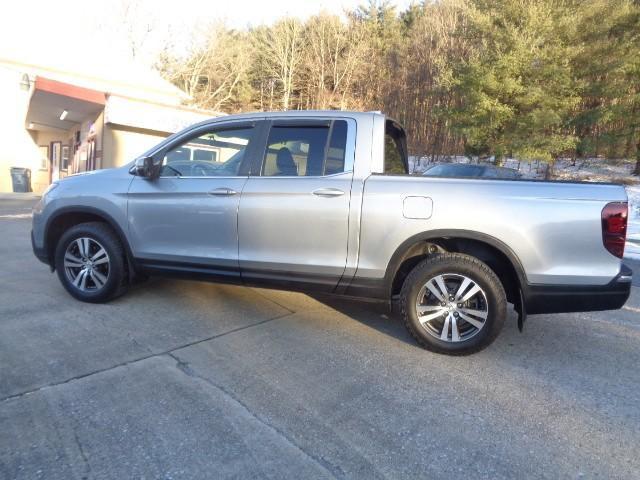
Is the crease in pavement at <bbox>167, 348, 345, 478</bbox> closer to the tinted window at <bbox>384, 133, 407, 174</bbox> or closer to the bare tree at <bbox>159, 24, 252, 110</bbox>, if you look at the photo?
the tinted window at <bbox>384, 133, 407, 174</bbox>

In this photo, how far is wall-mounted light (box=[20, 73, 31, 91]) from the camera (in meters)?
16.7

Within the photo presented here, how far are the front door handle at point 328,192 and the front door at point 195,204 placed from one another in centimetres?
70

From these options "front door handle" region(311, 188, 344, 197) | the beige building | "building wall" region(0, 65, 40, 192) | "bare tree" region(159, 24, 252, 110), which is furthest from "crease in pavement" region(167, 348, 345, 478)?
"bare tree" region(159, 24, 252, 110)

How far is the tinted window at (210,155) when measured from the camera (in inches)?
152

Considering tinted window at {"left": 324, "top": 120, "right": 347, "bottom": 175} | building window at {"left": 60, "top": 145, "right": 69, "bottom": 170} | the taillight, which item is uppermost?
building window at {"left": 60, "top": 145, "right": 69, "bottom": 170}

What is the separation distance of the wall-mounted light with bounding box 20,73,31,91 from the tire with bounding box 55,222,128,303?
640 inches

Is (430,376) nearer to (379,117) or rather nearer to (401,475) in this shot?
(401,475)

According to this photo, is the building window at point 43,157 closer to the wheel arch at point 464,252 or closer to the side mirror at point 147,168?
the side mirror at point 147,168

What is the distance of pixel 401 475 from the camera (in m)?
2.05

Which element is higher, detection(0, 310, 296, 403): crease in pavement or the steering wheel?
the steering wheel

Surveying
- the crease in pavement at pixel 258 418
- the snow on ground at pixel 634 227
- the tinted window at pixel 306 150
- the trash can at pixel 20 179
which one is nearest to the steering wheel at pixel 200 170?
the tinted window at pixel 306 150

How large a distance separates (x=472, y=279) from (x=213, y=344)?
2128 mm

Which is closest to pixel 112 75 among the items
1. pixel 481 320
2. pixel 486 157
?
pixel 486 157

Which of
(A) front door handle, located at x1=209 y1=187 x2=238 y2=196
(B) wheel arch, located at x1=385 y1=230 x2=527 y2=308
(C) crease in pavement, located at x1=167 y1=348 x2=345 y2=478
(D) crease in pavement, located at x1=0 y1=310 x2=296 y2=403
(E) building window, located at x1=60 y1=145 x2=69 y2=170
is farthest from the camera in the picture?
(E) building window, located at x1=60 y1=145 x2=69 y2=170
